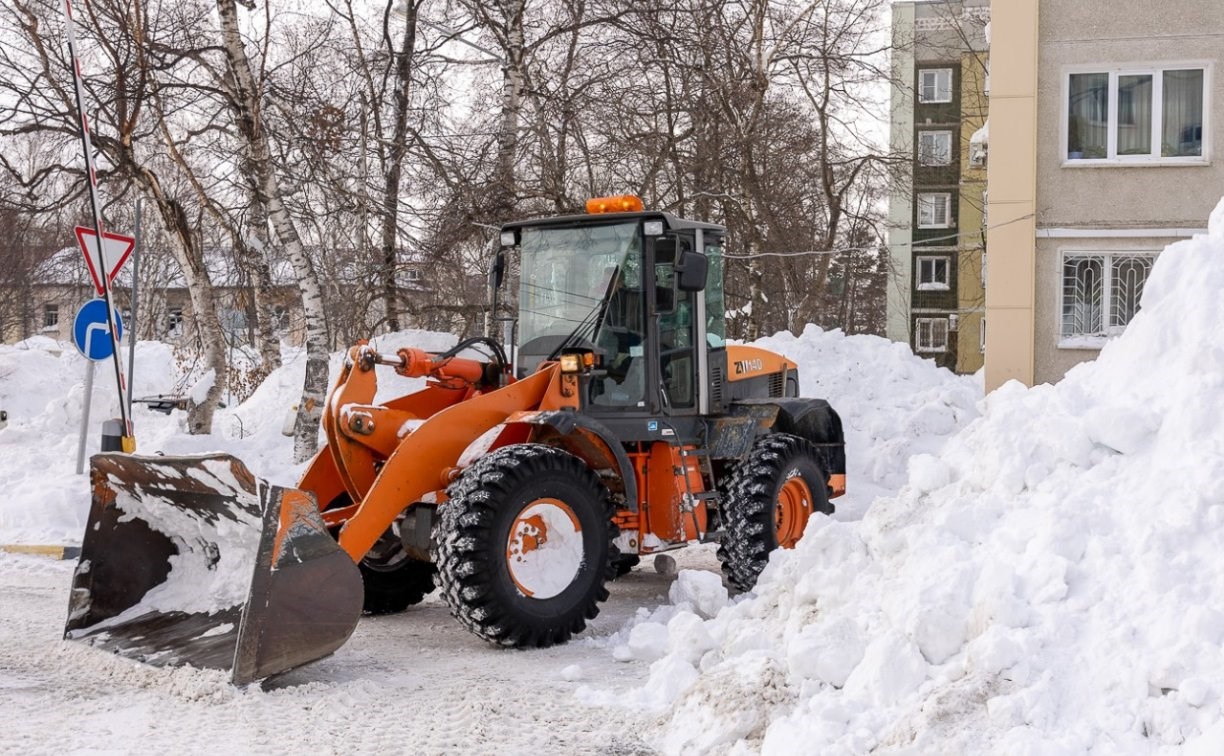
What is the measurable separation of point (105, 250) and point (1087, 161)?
12082 millimetres

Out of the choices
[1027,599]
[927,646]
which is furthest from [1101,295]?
[927,646]

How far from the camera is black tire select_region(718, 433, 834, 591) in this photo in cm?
802

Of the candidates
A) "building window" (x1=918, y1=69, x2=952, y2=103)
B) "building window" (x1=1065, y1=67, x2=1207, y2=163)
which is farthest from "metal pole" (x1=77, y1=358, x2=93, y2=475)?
"building window" (x1=918, y1=69, x2=952, y2=103)

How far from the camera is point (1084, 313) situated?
16359mm

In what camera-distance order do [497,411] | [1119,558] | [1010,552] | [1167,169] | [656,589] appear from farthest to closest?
1. [1167,169]
2. [656,589]
3. [497,411]
4. [1010,552]
5. [1119,558]

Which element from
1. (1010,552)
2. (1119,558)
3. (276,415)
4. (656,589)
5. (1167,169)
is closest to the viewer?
(1119,558)

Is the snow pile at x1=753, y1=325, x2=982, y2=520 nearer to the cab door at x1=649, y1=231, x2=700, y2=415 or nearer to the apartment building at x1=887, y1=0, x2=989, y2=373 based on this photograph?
the cab door at x1=649, y1=231, x2=700, y2=415

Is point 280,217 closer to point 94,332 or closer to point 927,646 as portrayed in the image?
point 94,332

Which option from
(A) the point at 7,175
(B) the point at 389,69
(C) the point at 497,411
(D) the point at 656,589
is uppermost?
(B) the point at 389,69

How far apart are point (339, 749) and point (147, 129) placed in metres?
14.5

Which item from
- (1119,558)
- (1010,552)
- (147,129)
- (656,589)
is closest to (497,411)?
(656,589)

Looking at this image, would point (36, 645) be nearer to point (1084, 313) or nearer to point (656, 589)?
point (656, 589)

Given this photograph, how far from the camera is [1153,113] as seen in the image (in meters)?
16.0

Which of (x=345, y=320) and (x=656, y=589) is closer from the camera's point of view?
(x=656, y=589)
